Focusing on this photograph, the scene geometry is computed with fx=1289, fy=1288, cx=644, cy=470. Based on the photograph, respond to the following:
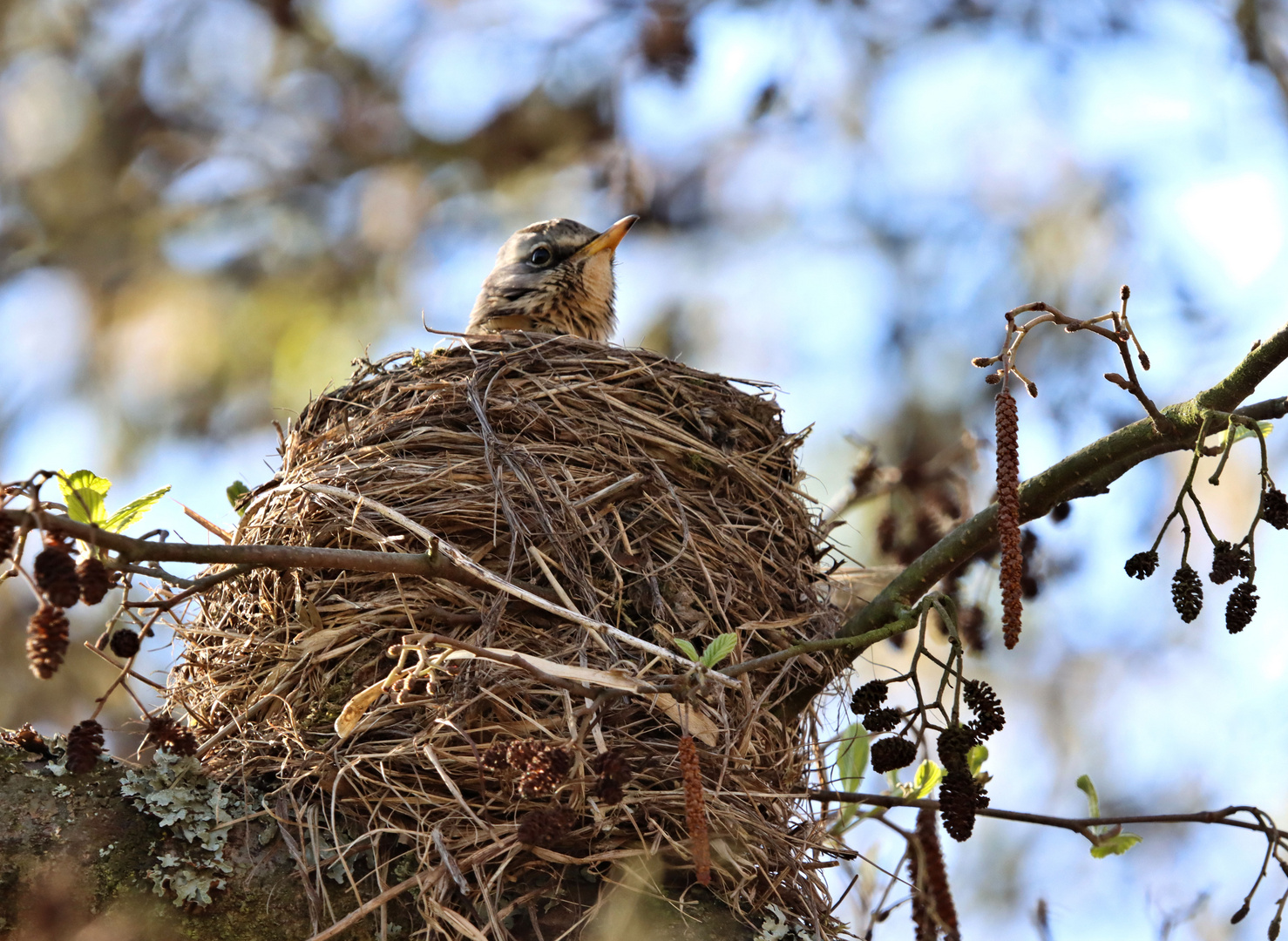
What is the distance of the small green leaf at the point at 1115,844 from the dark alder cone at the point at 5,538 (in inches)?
90.3

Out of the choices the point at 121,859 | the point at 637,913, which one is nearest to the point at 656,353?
Result: the point at 637,913

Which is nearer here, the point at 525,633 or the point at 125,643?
the point at 125,643

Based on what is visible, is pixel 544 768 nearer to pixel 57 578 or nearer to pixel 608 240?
pixel 57 578

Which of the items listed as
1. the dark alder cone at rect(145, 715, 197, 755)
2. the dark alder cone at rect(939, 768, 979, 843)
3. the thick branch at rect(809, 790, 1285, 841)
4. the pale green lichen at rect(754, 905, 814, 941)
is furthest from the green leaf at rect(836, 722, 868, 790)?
the dark alder cone at rect(145, 715, 197, 755)

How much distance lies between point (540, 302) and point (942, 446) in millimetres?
1859

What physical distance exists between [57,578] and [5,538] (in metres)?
0.09

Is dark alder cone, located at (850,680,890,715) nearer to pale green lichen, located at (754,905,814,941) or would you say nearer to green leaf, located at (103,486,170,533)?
pale green lichen, located at (754,905,814,941)

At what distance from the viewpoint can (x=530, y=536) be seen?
116 inches

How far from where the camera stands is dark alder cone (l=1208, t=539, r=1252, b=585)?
2303 millimetres

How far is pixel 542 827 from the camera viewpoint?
2107 mm

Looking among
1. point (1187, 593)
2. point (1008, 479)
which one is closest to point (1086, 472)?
point (1187, 593)

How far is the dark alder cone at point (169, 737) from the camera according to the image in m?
2.26

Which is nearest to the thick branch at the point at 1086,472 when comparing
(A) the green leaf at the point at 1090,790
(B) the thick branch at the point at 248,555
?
(A) the green leaf at the point at 1090,790

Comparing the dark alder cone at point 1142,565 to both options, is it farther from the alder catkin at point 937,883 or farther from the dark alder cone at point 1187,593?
the alder catkin at point 937,883
